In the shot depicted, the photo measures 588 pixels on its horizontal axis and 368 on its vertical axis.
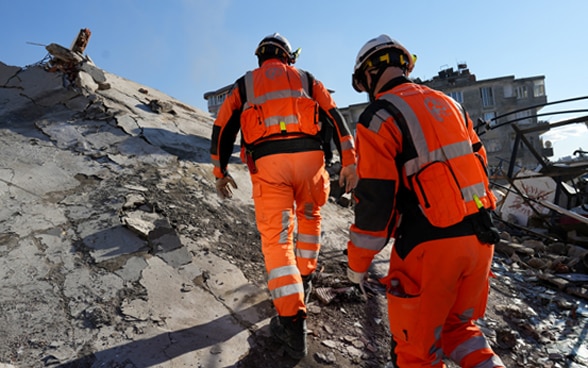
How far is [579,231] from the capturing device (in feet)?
18.9

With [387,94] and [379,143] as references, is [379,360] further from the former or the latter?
[387,94]

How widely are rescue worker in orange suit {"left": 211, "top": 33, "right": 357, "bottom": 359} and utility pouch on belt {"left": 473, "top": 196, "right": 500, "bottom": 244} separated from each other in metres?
0.98

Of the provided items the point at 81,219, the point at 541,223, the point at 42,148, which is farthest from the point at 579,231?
the point at 42,148

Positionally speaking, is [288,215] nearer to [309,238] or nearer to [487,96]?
[309,238]

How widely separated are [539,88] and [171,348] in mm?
42565

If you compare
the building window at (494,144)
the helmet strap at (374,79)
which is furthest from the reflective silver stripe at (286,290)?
the building window at (494,144)

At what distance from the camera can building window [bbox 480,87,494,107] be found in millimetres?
34781

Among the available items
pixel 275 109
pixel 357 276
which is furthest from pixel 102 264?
pixel 357 276

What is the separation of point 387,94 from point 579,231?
554 centimetres

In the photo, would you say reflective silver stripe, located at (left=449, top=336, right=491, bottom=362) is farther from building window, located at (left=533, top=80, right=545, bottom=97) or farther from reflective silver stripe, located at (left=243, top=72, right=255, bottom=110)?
building window, located at (left=533, top=80, right=545, bottom=97)

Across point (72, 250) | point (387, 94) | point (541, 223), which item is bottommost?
point (541, 223)

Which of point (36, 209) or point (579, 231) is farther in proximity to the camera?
point (579, 231)

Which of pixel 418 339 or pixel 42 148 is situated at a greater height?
pixel 42 148

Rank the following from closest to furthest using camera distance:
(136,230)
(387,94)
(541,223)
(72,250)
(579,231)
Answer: (387,94) < (72,250) < (136,230) < (579,231) < (541,223)
